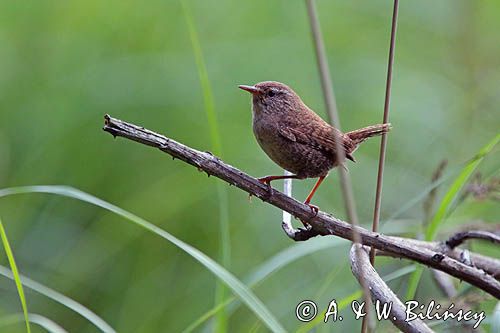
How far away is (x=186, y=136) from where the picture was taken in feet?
14.0

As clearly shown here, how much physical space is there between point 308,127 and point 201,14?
8.28ft

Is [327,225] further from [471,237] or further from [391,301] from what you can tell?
[471,237]

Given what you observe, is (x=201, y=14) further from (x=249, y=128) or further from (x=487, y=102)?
(x=487, y=102)

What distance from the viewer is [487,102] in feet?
15.9

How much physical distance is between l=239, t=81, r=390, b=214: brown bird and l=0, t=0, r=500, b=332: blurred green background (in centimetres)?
38

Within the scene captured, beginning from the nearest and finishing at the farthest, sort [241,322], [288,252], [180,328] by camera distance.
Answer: [288,252], [180,328], [241,322]

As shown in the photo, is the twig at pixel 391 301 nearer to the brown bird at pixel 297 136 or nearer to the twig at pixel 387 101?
the twig at pixel 387 101

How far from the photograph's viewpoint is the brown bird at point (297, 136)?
2.68m

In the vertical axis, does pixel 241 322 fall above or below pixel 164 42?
below

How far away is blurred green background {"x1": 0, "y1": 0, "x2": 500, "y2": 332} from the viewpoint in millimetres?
3703

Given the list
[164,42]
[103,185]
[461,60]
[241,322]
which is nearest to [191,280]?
[241,322]

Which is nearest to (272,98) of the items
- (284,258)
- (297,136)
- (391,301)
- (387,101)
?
(297,136)

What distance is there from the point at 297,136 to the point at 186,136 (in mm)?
1611

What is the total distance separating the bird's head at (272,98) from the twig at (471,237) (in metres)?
0.87
